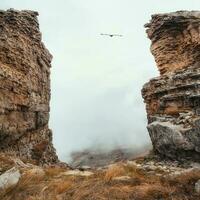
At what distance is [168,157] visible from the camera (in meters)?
15.2

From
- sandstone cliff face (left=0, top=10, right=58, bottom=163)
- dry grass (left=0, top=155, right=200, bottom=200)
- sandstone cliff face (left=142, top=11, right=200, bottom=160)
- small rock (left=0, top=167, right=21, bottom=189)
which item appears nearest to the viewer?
dry grass (left=0, top=155, right=200, bottom=200)

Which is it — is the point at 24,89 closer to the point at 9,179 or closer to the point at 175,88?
the point at 9,179

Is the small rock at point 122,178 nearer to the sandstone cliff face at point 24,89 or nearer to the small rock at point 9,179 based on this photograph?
the small rock at point 9,179

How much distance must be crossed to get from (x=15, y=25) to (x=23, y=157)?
28.1 feet

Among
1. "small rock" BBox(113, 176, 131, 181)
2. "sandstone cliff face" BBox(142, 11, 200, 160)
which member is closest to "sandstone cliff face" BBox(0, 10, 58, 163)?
"sandstone cliff face" BBox(142, 11, 200, 160)

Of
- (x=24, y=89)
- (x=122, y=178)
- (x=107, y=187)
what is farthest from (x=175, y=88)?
(x=24, y=89)

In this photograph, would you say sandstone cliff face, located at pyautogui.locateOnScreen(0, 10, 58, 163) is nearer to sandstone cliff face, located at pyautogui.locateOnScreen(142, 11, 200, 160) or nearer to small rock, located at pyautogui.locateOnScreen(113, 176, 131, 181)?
sandstone cliff face, located at pyautogui.locateOnScreen(142, 11, 200, 160)

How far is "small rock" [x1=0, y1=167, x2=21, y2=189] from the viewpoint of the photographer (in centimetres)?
1235

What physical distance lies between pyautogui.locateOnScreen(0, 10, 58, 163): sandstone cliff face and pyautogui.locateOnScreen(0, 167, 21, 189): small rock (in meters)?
5.48

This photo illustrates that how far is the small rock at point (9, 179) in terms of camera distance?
1235cm

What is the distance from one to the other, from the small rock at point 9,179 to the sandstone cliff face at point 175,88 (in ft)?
22.6

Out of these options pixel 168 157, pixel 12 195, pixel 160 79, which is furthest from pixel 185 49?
pixel 12 195

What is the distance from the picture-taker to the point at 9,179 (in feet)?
41.8

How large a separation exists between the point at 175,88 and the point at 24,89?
31.6 ft
